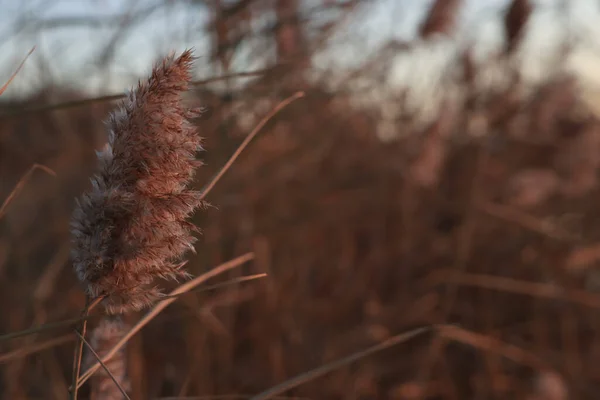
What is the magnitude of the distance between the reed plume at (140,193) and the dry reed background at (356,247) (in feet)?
1.63

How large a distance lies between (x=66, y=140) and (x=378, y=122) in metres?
1.25

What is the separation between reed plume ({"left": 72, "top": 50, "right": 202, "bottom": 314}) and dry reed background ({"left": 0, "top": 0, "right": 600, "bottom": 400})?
0.50 metres

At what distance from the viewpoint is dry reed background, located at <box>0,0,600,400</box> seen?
1412 millimetres

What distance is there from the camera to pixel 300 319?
68.4 inches

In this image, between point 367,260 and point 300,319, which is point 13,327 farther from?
point 367,260

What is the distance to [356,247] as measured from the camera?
225 centimetres

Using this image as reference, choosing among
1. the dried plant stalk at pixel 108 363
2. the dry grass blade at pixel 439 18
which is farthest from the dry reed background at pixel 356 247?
the dried plant stalk at pixel 108 363

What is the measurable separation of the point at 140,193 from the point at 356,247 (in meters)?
1.82

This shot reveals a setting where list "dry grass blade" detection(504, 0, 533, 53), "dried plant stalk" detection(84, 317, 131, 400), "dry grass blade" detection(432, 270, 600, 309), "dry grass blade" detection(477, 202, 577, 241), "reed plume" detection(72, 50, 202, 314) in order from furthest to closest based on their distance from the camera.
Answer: "dry grass blade" detection(477, 202, 577, 241) → "dry grass blade" detection(432, 270, 600, 309) → "dry grass blade" detection(504, 0, 533, 53) → "dried plant stalk" detection(84, 317, 131, 400) → "reed plume" detection(72, 50, 202, 314)

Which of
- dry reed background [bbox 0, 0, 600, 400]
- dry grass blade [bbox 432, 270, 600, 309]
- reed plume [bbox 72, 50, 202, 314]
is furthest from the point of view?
dry grass blade [bbox 432, 270, 600, 309]

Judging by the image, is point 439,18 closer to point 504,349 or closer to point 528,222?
point 528,222

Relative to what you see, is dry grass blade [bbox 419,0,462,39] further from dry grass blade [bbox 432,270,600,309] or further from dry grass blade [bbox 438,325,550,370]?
dry grass blade [bbox 438,325,550,370]

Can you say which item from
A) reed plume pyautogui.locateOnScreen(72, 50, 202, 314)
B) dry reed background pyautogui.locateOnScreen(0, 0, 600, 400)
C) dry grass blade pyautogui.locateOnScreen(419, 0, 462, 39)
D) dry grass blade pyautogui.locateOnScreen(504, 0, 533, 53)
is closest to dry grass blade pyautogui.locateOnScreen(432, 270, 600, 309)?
dry reed background pyautogui.locateOnScreen(0, 0, 600, 400)

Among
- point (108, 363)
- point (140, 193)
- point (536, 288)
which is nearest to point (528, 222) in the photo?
point (536, 288)
